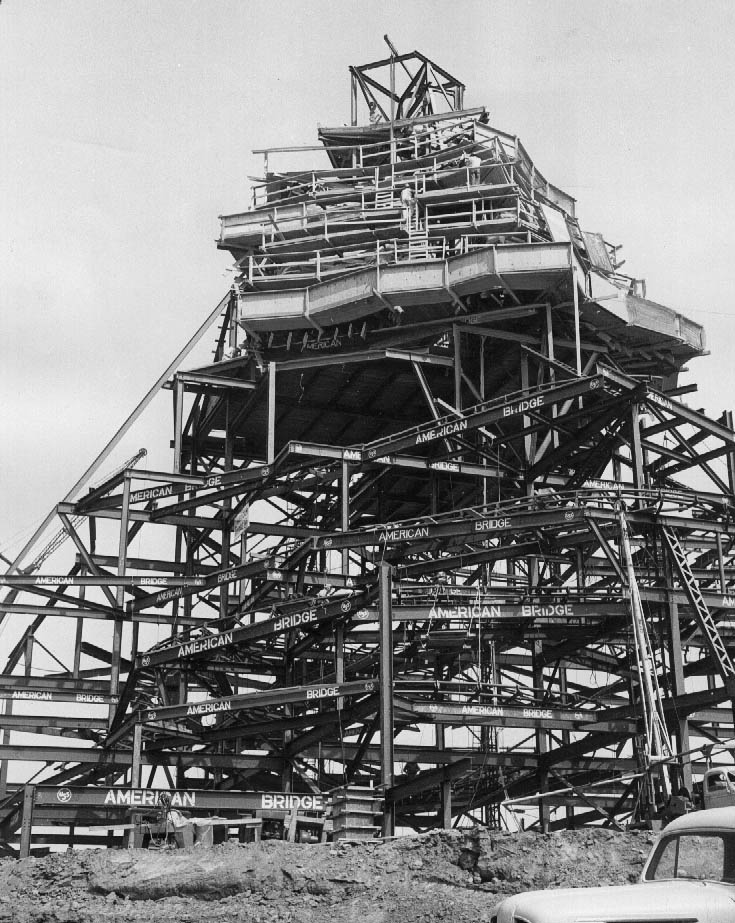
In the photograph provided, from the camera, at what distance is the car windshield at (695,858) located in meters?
12.4

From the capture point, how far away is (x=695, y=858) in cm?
1267

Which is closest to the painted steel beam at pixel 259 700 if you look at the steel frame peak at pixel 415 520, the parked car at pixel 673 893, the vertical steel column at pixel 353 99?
the steel frame peak at pixel 415 520

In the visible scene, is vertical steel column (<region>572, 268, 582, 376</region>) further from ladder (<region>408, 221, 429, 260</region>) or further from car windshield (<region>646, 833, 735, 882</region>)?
car windshield (<region>646, 833, 735, 882</region>)

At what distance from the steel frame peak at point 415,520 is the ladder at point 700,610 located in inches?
3.3

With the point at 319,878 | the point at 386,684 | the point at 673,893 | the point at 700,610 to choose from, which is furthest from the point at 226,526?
the point at 673,893

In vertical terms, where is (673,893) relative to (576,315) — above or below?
below

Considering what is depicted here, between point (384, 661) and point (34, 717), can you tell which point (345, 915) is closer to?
point (384, 661)

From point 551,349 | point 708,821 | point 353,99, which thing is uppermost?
point 353,99

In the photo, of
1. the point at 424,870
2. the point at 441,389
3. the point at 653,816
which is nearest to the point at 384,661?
the point at 653,816

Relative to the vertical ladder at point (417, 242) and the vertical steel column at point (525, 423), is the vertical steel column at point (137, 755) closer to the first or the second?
the vertical steel column at point (525, 423)

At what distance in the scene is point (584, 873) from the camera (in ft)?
62.0

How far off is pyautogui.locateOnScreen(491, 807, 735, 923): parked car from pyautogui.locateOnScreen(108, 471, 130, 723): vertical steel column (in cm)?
3141

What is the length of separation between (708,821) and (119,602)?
34237 millimetres

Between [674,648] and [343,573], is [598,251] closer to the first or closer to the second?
[343,573]
